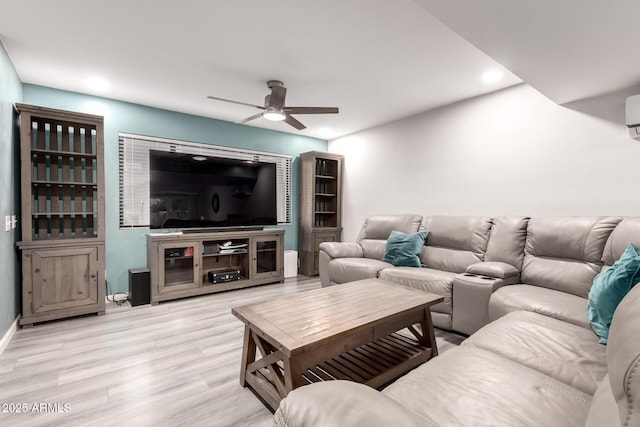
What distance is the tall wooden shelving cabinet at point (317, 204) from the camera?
191 inches

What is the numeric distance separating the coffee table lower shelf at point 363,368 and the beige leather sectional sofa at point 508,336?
52 centimetres

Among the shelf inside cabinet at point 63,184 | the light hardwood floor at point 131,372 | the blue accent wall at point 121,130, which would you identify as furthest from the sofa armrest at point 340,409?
the blue accent wall at point 121,130

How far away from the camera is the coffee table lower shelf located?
1771 millimetres

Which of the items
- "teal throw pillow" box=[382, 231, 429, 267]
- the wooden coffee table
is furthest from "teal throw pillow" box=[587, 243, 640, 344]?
"teal throw pillow" box=[382, 231, 429, 267]

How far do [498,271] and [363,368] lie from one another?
1.45m

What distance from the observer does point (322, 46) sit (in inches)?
94.7

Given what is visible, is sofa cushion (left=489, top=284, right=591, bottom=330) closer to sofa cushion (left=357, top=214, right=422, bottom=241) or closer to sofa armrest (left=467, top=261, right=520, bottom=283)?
sofa armrest (left=467, top=261, right=520, bottom=283)

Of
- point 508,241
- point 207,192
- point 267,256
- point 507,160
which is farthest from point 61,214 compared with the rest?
point 507,160

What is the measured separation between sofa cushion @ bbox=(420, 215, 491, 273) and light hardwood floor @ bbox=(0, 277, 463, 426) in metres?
0.90

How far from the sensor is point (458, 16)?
1616 millimetres

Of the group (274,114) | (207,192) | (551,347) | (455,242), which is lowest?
(551,347)

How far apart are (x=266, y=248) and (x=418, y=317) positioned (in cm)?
265

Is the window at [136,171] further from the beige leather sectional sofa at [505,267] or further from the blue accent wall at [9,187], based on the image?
the beige leather sectional sofa at [505,267]

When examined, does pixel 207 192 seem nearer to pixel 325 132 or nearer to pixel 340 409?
pixel 325 132
